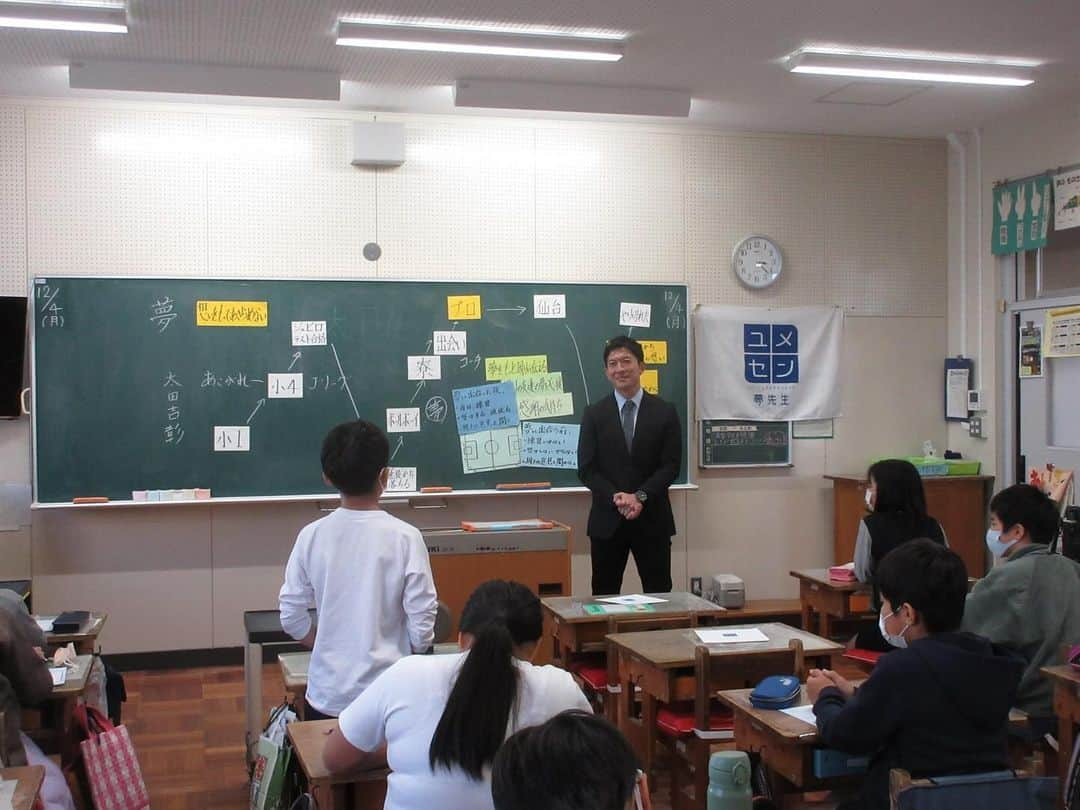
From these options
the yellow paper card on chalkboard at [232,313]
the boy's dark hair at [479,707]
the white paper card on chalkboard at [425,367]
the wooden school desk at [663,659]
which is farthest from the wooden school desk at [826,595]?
the yellow paper card on chalkboard at [232,313]

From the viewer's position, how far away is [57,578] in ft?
19.4

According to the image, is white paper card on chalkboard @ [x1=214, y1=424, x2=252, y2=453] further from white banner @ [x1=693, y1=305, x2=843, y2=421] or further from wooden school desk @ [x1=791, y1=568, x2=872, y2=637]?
wooden school desk @ [x1=791, y1=568, x2=872, y2=637]

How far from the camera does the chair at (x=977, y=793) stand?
2.22 metres

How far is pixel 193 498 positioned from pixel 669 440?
2.60 metres

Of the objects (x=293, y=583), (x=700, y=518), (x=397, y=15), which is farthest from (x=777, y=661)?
(x=700, y=518)

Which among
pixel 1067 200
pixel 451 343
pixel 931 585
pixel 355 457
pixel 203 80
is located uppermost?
pixel 203 80

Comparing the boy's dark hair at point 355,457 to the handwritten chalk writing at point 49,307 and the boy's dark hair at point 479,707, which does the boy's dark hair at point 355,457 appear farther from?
the handwritten chalk writing at point 49,307

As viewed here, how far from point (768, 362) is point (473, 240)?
2.00 meters

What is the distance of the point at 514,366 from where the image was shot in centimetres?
640

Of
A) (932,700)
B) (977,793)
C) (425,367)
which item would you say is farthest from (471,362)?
(977,793)

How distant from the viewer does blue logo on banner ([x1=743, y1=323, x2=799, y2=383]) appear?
22.4ft

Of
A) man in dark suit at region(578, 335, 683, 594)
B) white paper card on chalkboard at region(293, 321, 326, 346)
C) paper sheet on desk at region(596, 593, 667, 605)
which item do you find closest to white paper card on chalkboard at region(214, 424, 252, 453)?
white paper card on chalkboard at region(293, 321, 326, 346)

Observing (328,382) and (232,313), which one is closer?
(232,313)

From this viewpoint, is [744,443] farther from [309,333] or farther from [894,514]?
[309,333]
